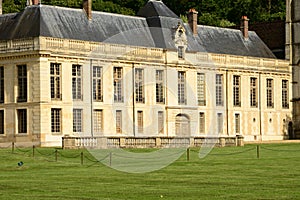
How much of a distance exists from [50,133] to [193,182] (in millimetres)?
33828

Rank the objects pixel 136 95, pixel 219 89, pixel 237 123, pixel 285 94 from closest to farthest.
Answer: pixel 136 95, pixel 219 89, pixel 237 123, pixel 285 94

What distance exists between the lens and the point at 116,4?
108m

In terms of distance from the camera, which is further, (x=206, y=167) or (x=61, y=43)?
(x=61, y=43)

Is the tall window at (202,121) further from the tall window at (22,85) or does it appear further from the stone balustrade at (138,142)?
the tall window at (22,85)

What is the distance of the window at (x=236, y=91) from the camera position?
80206 millimetres

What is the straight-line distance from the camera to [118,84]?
2758 inches

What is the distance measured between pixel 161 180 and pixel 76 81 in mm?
34717

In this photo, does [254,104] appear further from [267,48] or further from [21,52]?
[21,52]

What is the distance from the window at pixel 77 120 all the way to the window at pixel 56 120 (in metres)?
1.30

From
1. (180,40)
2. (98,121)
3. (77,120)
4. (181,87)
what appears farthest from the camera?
(180,40)

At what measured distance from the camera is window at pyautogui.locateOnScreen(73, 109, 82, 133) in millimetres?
66688

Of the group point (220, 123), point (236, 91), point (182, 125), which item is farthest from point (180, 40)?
point (220, 123)

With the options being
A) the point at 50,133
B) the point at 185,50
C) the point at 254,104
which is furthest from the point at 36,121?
the point at 254,104

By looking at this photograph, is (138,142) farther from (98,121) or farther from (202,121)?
(202,121)
